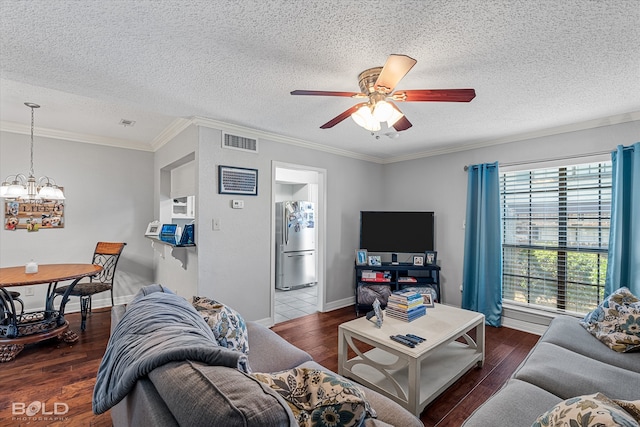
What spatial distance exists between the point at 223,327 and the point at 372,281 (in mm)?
2688

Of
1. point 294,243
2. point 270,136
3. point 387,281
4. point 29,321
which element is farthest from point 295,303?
point 29,321

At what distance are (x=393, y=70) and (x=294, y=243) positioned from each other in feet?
14.0

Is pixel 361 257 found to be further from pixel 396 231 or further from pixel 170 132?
pixel 170 132

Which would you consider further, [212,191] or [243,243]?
[243,243]

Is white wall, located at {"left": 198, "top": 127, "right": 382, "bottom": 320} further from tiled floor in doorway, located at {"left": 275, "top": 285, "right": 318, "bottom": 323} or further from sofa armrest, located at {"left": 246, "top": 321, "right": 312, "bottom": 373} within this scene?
sofa armrest, located at {"left": 246, "top": 321, "right": 312, "bottom": 373}

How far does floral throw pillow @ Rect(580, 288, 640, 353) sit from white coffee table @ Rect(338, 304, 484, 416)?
30.2 inches

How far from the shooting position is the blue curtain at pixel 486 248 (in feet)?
12.0

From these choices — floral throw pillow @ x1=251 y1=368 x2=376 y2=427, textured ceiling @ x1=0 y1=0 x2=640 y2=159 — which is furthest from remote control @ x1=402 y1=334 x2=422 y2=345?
textured ceiling @ x1=0 y1=0 x2=640 y2=159

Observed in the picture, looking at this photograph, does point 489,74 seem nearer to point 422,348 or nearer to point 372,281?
point 422,348

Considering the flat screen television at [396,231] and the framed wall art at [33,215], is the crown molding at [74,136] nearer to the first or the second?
the framed wall art at [33,215]

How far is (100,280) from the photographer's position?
13.5 feet

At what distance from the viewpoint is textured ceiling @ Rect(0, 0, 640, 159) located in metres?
1.46

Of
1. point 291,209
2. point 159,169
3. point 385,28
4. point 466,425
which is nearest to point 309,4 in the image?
point 385,28

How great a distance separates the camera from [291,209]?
5.41 meters
